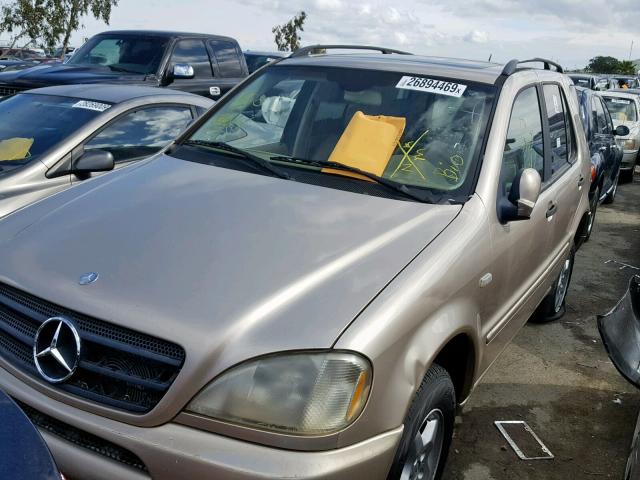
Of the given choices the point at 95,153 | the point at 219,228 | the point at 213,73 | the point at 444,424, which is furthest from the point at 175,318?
the point at 213,73

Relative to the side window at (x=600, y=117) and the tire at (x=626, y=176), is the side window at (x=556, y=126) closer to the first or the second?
the side window at (x=600, y=117)

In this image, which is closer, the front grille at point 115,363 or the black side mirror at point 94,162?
the front grille at point 115,363

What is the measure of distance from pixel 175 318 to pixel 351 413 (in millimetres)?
604

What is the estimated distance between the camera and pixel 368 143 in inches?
125

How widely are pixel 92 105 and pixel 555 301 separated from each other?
368 cm

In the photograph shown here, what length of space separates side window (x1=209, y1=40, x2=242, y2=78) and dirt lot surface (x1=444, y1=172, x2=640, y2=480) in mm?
6023

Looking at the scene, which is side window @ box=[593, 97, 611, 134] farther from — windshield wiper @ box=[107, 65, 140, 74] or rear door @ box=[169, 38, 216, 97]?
windshield wiper @ box=[107, 65, 140, 74]

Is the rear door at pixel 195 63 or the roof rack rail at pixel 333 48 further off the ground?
the roof rack rail at pixel 333 48

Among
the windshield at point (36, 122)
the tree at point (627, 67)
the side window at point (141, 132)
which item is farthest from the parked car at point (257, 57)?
the tree at point (627, 67)

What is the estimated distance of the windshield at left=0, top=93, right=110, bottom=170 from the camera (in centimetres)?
461

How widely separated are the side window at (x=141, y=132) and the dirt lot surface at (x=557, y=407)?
2.92 meters

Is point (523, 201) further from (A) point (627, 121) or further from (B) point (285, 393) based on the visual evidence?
(A) point (627, 121)

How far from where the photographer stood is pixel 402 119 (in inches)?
129

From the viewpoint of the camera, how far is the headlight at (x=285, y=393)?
2.00 meters
